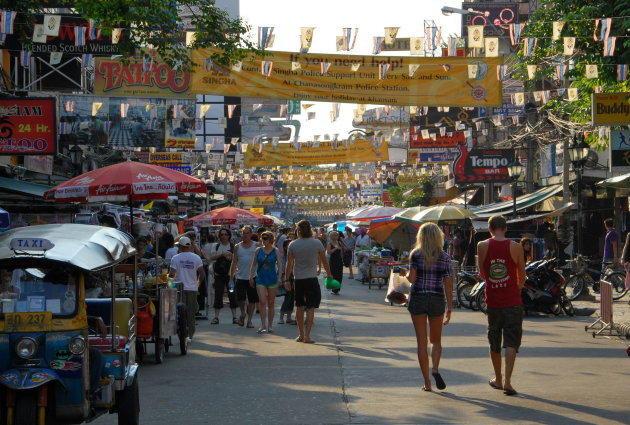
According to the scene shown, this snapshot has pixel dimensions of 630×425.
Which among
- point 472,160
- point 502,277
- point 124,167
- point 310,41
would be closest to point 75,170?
point 472,160

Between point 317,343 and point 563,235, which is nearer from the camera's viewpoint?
point 317,343

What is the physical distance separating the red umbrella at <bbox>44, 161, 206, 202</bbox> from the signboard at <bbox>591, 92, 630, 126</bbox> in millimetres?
7418

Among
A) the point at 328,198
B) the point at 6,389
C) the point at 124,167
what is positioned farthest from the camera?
the point at 328,198

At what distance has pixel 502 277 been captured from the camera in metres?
9.69

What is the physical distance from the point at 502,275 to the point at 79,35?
11.3 metres

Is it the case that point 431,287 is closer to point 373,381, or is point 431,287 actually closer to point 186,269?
point 373,381

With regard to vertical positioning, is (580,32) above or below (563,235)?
above

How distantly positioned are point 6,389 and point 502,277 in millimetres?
5105

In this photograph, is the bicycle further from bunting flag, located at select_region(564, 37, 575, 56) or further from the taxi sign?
the taxi sign

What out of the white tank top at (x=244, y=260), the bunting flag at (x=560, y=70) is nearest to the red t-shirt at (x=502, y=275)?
the white tank top at (x=244, y=260)

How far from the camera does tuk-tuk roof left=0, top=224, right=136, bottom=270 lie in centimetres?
700

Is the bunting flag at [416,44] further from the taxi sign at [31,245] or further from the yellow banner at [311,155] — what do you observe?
the yellow banner at [311,155]

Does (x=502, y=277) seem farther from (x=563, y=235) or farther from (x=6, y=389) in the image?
(x=563, y=235)

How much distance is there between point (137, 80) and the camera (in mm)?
24312
